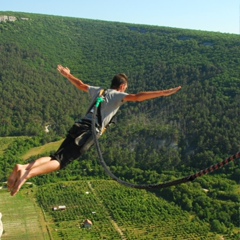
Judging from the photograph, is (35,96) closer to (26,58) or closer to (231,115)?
(26,58)

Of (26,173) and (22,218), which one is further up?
(26,173)

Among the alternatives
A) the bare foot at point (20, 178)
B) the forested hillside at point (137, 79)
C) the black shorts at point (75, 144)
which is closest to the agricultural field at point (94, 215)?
the forested hillside at point (137, 79)

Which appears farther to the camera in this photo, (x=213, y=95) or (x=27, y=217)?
(x=213, y=95)

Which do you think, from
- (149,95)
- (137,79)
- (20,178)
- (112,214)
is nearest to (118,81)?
(149,95)

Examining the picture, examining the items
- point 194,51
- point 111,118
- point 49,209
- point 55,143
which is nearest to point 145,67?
point 194,51

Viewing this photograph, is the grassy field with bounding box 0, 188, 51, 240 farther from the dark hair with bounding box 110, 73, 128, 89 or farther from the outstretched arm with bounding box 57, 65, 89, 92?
the dark hair with bounding box 110, 73, 128, 89

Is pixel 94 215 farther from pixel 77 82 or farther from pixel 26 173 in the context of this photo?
pixel 26 173

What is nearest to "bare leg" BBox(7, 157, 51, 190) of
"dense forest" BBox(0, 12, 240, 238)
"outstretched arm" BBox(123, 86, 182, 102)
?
"outstretched arm" BBox(123, 86, 182, 102)
